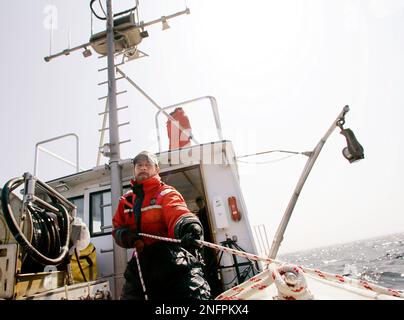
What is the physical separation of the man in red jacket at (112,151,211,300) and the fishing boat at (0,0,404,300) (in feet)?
0.81

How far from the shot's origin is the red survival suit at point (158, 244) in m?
2.14

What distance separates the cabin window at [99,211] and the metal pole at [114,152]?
1.17 m

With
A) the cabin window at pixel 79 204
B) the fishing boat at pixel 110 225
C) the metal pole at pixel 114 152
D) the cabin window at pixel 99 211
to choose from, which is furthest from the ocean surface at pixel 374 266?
the cabin window at pixel 79 204

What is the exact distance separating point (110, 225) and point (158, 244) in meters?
3.90

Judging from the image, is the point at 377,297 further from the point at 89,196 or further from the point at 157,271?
the point at 89,196

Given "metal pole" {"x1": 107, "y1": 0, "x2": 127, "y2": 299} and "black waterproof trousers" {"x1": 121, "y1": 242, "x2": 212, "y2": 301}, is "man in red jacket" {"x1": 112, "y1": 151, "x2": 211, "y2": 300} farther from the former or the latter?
"metal pole" {"x1": 107, "y1": 0, "x2": 127, "y2": 299}

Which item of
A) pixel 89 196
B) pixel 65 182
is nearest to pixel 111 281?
pixel 89 196

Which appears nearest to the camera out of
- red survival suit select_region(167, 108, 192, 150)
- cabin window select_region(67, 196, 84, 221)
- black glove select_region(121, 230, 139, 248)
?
black glove select_region(121, 230, 139, 248)

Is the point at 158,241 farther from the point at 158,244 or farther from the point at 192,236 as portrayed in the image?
the point at 192,236

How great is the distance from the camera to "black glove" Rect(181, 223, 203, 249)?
1.97 meters

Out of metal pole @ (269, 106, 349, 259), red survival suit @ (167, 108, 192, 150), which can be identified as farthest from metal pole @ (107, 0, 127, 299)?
metal pole @ (269, 106, 349, 259)

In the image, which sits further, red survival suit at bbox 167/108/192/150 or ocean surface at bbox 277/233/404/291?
ocean surface at bbox 277/233/404/291

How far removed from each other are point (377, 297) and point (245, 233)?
3377 mm
